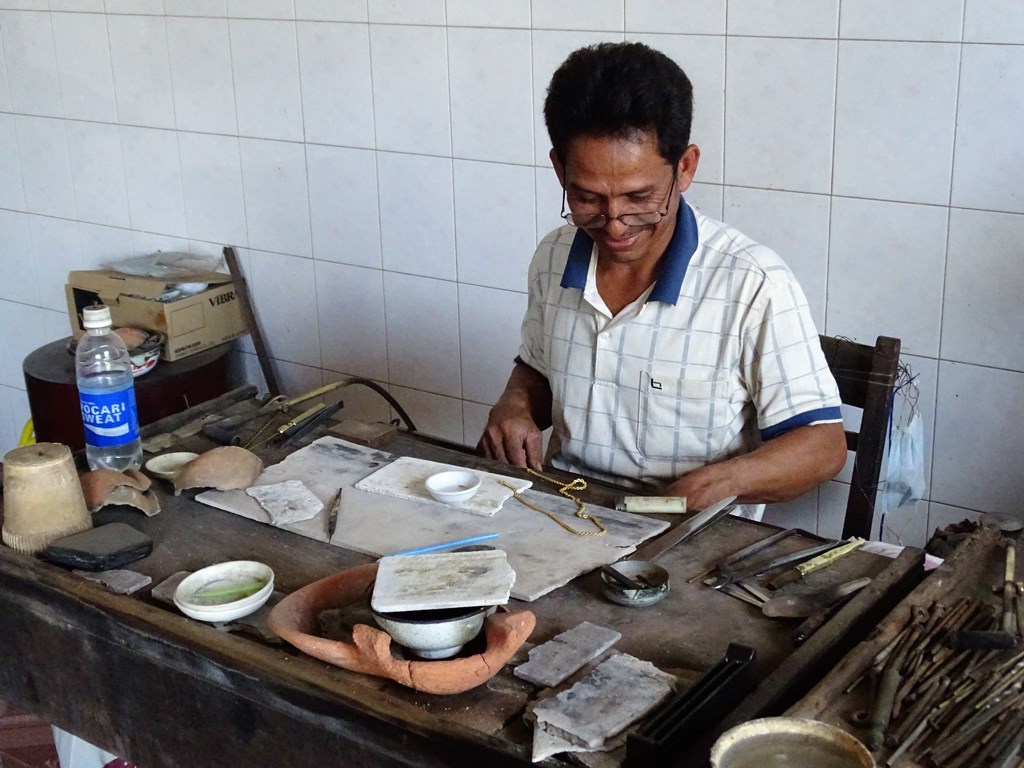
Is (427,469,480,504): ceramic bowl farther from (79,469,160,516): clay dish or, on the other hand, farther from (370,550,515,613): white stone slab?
(79,469,160,516): clay dish

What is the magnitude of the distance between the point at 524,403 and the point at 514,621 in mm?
924

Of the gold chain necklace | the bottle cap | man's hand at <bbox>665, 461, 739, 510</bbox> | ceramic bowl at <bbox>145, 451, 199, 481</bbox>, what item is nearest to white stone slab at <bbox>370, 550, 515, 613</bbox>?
the gold chain necklace

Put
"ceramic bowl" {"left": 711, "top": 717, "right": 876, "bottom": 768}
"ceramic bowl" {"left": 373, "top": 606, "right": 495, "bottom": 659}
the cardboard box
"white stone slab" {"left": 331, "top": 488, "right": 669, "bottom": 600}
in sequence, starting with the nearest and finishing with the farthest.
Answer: "ceramic bowl" {"left": 711, "top": 717, "right": 876, "bottom": 768} → "ceramic bowl" {"left": 373, "top": 606, "right": 495, "bottom": 659} → "white stone slab" {"left": 331, "top": 488, "right": 669, "bottom": 600} → the cardboard box

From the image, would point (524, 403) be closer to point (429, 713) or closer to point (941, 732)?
point (429, 713)

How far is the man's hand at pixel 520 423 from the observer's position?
216 cm

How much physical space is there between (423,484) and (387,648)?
0.58 metres

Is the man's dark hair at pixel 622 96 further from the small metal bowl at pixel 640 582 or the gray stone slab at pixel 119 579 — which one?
the gray stone slab at pixel 119 579

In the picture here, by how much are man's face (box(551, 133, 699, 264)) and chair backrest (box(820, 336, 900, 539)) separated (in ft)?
1.58

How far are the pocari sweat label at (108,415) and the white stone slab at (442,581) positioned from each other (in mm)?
718

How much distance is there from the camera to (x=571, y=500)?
188 centimetres

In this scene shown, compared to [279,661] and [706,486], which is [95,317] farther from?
[706,486]

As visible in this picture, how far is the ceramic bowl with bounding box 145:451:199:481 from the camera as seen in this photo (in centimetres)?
203

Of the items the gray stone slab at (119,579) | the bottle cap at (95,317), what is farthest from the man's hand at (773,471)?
the bottle cap at (95,317)

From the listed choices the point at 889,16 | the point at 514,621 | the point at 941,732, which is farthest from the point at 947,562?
the point at 889,16
